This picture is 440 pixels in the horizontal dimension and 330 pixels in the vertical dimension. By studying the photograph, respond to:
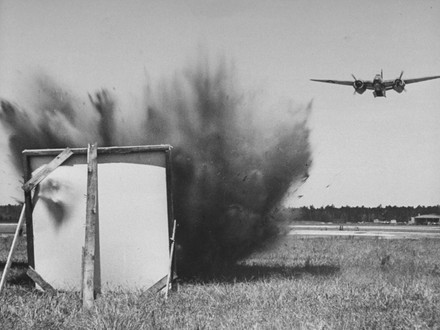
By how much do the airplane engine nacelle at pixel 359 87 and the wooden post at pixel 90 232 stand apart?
94.4 ft

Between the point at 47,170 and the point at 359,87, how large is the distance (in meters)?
29.8

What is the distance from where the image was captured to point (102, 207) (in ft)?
40.8

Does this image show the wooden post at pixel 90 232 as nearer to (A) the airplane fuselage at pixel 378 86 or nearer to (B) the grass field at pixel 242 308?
(B) the grass field at pixel 242 308

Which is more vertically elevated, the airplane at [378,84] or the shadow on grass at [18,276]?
the airplane at [378,84]

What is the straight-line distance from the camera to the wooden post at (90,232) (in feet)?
34.4

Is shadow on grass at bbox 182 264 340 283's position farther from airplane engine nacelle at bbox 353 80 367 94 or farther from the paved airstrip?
airplane engine nacelle at bbox 353 80 367 94

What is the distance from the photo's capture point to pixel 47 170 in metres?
→ 12.2

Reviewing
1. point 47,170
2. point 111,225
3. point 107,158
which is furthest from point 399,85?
point 47,170

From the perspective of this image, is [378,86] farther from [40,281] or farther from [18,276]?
[40,281]

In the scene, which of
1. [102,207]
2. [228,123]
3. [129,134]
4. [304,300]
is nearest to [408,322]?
[304,300]

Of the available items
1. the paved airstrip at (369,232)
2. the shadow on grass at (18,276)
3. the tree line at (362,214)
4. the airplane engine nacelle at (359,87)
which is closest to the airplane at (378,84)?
the airplane engine nacelle at (359,87)

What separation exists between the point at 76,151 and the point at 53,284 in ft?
10.6

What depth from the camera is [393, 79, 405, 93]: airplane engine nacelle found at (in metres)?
35.7

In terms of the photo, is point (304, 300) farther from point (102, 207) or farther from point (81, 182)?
point (81, 182)
